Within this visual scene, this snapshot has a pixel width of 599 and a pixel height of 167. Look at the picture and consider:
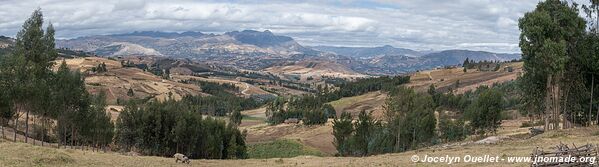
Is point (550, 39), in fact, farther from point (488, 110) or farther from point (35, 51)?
point (35, 51)

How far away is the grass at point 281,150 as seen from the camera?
120625 mm

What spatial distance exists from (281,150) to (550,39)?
75.0m

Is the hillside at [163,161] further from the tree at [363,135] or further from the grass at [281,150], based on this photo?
the grass at [281,150]

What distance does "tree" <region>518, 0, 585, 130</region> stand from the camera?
6134cm

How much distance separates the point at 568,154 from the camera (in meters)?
32.2

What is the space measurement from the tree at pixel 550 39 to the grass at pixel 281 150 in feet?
208

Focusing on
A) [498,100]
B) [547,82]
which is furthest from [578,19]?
[498,100]

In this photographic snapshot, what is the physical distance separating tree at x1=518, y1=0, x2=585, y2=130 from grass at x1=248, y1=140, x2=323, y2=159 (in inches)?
2494

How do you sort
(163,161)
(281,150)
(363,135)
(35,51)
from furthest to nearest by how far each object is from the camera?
1. (281,150)
2. (363,135)
3. (35,51)
4. (163,161)

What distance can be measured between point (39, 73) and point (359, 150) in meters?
65.3

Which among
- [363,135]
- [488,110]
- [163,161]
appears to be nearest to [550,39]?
[488,110]

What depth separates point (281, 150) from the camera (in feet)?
414

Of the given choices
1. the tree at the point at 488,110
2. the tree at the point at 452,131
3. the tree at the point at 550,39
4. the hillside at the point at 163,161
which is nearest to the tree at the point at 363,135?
the tree at the point at 452,131

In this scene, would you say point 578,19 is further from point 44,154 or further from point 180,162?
point 44,154
